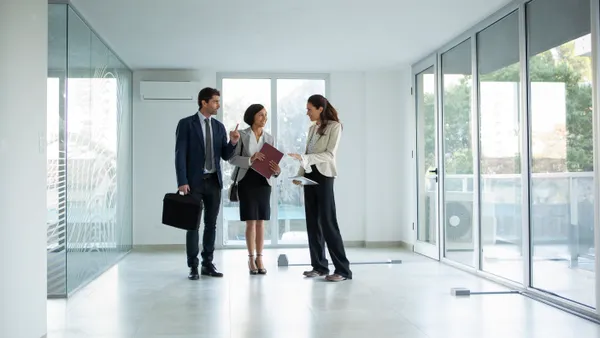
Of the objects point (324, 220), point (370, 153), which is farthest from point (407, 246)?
point (324, 220)

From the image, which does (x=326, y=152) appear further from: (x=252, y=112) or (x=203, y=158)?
(x=203, y=158)

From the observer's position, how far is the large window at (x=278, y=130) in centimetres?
772

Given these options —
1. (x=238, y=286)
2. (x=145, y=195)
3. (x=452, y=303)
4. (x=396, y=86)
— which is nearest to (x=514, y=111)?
(x=452, y=303)

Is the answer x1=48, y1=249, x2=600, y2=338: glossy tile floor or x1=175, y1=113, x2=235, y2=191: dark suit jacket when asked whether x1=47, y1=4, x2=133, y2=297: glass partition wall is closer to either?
x1=48, y1=249, x2=600, y2=338: glossy tile floor

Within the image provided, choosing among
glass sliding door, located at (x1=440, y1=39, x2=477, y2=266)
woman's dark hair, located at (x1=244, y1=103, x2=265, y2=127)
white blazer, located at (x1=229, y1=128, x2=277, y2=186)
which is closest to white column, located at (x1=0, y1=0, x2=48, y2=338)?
white blazer, located at (x1=229, y1=128, x2=277, y2=186)

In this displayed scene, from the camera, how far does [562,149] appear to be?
4066 millimetres

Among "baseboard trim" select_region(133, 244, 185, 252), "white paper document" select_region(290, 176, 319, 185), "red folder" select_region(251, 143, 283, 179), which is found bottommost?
"baseboard trim" select_region(133, 244, 185, 252)

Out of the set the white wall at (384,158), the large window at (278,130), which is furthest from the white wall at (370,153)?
the large window at (278,130)

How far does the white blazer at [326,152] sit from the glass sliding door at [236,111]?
9.41 feet

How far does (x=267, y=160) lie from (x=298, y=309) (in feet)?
4.57

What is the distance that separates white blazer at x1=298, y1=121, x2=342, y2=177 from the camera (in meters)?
4.79

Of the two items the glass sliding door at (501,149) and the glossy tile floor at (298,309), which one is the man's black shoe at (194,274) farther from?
the glass sliding door at (501,149)

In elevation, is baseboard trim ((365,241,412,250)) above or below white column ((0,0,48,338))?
below

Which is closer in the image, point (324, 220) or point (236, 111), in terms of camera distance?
point (324, 220)
